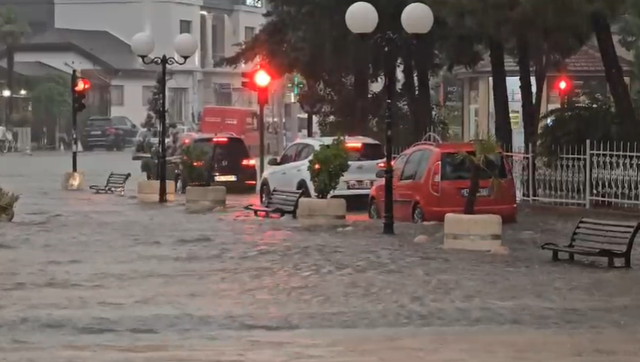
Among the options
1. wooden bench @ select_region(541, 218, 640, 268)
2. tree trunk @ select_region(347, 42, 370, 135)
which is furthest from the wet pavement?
tree trunk @ select_region(347, 42, 370, 135)

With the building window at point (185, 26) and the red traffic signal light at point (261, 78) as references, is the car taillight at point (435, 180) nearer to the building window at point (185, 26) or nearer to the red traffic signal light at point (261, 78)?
the red traffic signal light at point (261, 78)

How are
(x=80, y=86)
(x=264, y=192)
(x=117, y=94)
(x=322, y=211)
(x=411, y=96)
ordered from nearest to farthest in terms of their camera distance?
(x=322, y=211) → (x=264, y=192) → (x=411, y=96) → (x=80, y=86) → (x=117, y=94)

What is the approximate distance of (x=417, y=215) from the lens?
23375 millimetres

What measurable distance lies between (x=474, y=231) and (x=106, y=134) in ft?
191

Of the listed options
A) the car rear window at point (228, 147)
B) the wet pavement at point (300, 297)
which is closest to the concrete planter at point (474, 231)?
the wet pavement at point (300, 297)

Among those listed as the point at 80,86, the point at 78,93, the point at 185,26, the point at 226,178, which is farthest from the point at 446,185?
the point at 185,26

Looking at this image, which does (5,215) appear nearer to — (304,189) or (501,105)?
(304,189)

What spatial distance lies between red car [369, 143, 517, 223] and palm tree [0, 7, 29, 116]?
59.6 metres

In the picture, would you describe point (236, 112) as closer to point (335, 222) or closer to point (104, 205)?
point (104, 205)

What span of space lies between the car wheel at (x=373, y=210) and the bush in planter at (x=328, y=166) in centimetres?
152

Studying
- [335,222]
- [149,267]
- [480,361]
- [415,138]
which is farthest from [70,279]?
[415,138]

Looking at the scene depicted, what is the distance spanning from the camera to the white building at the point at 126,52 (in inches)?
3280

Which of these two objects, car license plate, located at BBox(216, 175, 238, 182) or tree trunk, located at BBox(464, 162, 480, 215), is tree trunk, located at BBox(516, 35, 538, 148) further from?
tree trunk, located at BBox(464, 162, 480, 215)

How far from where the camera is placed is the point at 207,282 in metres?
15.6
